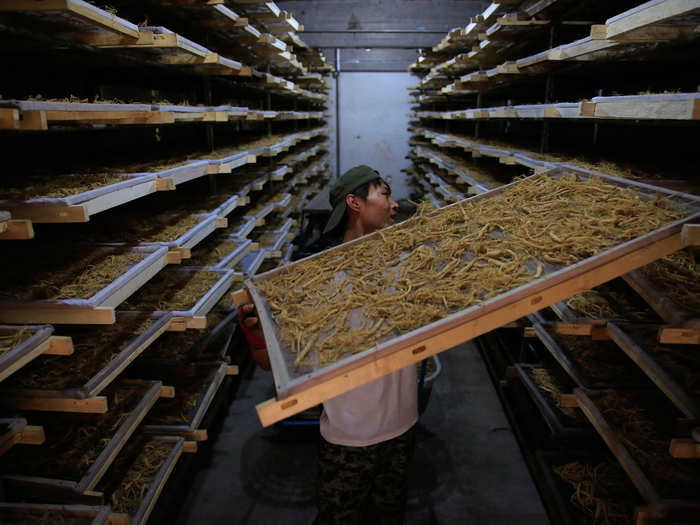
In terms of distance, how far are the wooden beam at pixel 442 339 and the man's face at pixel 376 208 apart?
1078 millimetres

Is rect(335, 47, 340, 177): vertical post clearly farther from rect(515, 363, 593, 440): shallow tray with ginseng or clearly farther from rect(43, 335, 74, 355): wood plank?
rect(43, 335, 74, 355): wood plank

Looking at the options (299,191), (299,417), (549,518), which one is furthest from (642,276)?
(299,191)

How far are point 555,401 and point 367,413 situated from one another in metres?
1.58

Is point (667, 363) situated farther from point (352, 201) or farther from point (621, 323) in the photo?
point (352, 201)

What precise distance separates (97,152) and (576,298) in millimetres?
3601

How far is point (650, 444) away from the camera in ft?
6.62

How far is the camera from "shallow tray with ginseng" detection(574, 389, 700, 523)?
5.54 ft

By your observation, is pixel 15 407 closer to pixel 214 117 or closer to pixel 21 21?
pixel 21 21

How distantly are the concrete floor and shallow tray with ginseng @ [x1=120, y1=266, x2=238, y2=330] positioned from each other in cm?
106

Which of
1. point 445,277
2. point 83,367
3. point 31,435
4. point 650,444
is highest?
point 445,277

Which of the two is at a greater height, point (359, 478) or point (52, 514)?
point (359, 478)

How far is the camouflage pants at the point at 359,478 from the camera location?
1.98 metres

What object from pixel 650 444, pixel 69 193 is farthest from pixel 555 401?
pixel 69 193

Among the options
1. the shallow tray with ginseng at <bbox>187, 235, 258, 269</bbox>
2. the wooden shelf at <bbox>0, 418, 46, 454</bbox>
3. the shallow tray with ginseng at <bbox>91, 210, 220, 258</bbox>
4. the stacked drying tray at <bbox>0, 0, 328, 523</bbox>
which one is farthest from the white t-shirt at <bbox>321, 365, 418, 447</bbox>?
the shallow tray with ginseng at <bbox>187, 235, 258, 269</bbox>
